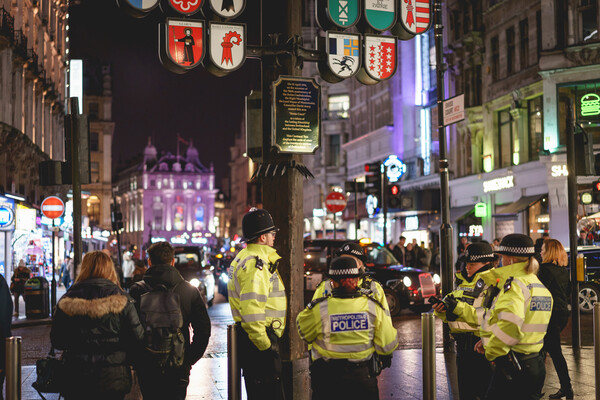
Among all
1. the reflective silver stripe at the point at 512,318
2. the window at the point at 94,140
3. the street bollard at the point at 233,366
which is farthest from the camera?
the window at the point at 94,140

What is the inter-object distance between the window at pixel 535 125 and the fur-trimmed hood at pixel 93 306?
87.9 feet

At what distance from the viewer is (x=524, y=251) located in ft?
19.6

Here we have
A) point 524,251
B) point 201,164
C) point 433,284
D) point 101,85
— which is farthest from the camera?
point 201,164

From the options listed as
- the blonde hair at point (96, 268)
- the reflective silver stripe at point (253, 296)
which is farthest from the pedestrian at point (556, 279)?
the blonde hair at point (96, 268)

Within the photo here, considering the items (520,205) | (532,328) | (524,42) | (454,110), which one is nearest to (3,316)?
(532,328)

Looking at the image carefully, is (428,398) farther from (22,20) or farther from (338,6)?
(22,20)

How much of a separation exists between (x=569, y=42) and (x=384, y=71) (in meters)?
21.1

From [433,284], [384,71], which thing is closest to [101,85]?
Result: [433,284]

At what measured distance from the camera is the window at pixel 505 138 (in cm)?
3359

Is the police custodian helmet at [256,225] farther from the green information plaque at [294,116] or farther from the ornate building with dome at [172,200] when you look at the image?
the ornate building with dome at [172,200]

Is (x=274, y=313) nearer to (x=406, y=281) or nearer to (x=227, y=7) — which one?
(x=227, y=7)

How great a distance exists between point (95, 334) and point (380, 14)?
6021 mm

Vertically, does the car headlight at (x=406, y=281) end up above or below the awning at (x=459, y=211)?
below

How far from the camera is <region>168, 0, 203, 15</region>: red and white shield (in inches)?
350
